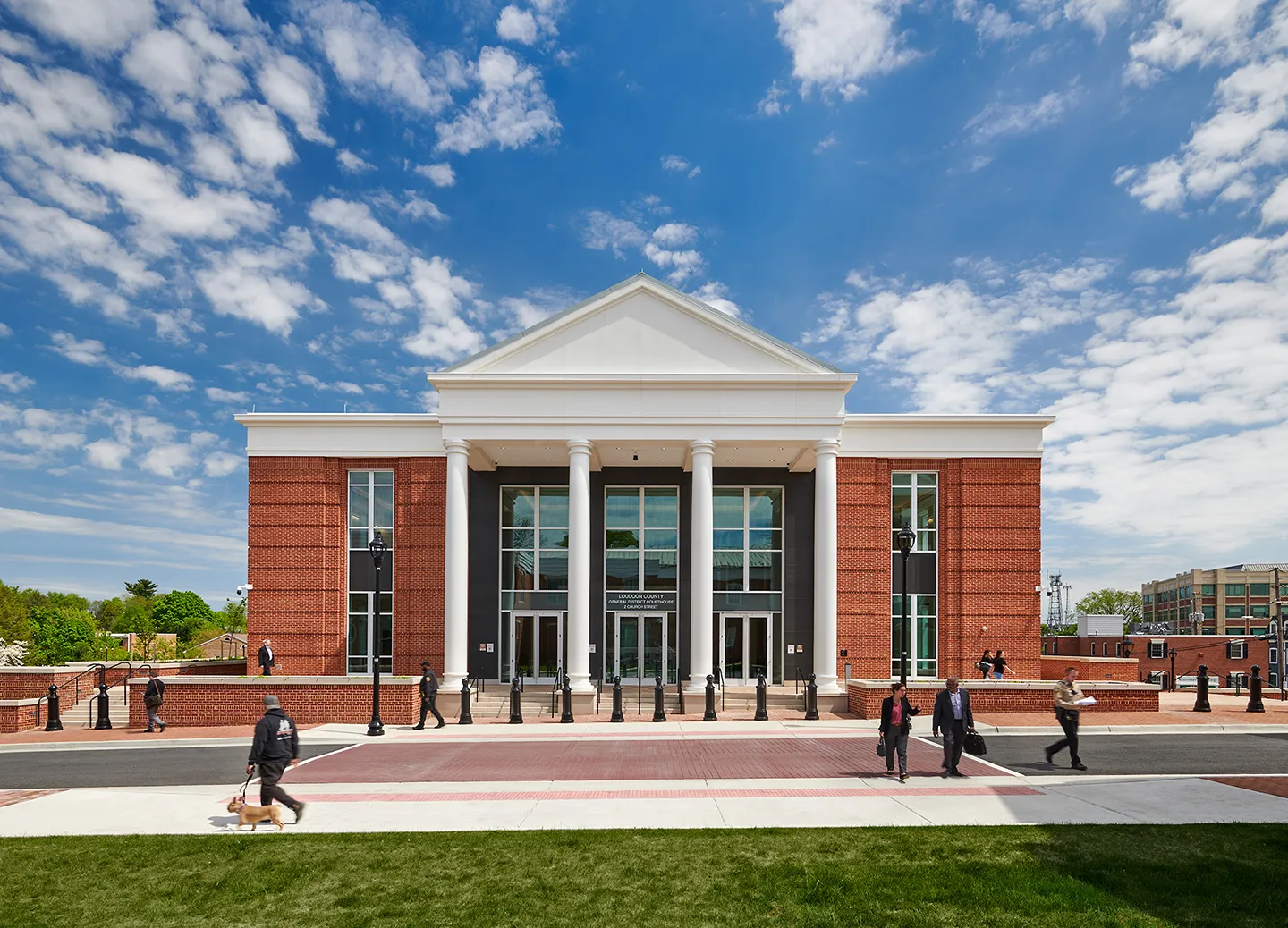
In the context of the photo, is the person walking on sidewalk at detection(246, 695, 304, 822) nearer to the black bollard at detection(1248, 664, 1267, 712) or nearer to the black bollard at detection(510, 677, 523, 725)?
the black bollard at detection(510, 677, 523, 725)

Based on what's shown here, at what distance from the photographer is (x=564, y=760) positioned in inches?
640

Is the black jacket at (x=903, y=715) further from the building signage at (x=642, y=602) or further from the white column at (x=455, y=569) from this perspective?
the building signage at (x=642, y=602)

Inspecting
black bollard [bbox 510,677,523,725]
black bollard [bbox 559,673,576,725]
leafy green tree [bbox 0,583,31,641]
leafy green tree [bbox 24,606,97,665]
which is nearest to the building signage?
black bollard [bbox 510,677,523,725]

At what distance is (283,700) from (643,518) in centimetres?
1409

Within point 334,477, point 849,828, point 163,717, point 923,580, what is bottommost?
point 163,717

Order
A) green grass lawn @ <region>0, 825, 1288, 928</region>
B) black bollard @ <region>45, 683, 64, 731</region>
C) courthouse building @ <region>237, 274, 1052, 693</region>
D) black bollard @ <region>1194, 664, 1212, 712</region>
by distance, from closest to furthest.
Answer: green grass lawn @ <region>0, 825, 1288, 928</region> < black bollard @ <region>45, 683, 64, 731</region> < black bollard @ <region>1194, 664, 1212, 712</region> < courthouse building @ <region>237, 274, 1052, 693</region>

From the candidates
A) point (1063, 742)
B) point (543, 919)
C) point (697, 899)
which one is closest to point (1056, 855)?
point (697, 899)

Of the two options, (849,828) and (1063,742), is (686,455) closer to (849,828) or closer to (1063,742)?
(1063,742)

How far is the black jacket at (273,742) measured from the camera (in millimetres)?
10711

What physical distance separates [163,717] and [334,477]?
10110 mm

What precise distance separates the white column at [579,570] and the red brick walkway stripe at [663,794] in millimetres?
12582

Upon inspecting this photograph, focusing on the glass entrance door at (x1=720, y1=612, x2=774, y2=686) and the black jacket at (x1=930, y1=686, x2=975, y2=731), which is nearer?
the black jacket at (x1=930, y1=686, x2=975, y2=731)

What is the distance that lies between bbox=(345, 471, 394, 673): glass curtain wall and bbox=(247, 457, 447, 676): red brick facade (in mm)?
311

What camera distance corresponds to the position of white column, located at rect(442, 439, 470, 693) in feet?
87.8
